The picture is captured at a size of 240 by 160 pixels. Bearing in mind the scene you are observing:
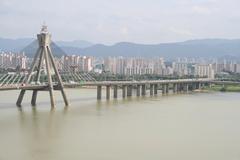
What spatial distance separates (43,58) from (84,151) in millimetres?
8336

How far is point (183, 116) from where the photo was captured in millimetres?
13422

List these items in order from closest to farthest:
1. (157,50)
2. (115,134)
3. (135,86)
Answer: (115,134), (135,86), (157,50)

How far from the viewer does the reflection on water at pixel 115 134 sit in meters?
7.77

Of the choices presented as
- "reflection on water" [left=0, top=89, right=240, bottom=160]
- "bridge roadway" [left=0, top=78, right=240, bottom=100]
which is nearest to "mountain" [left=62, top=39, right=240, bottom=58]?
"bridge roadway" [left=0, top=78, right=240, bottom=100]

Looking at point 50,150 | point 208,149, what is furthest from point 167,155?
point 50,150

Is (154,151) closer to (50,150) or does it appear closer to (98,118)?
(50,150)

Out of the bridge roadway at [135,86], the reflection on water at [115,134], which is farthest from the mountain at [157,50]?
the reflection on water at [115,134]

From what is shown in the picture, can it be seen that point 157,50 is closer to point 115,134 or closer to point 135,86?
point 135,86

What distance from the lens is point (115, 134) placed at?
9.70 m

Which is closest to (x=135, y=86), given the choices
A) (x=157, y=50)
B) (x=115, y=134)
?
(x=115, y=134)

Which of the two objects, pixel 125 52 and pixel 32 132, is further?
pixel 125 52

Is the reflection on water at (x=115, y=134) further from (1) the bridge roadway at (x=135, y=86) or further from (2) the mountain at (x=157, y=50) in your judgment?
(2) the mountain at (x=157, y=50)

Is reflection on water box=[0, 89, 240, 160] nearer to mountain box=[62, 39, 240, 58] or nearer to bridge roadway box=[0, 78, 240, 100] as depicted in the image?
bridge roadway box=[0, 78, 240, 100]

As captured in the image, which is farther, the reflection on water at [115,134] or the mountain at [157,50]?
the mountain at [157,50]
